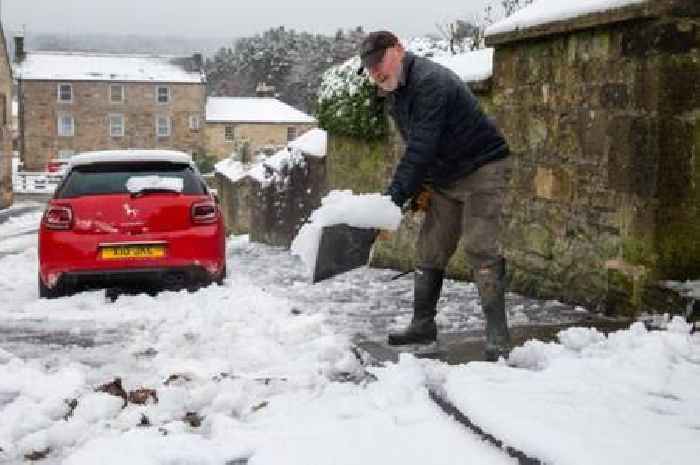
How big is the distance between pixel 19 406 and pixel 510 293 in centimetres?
430

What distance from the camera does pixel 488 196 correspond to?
182 inches

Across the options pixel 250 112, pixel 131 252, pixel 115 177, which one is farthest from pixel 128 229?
pixel 250 112

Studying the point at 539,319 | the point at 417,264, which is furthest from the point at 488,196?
the point at 539,319

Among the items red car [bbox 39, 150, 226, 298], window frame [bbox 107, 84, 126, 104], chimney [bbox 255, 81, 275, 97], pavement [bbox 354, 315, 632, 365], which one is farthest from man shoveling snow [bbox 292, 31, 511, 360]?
chimney [bbox 255, 81, 275, 97]

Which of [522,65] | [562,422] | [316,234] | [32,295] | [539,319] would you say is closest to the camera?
[562,422]

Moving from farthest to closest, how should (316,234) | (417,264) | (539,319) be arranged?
(539,319)
(417,264)
(316,234)

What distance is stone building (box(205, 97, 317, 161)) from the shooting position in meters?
63.3

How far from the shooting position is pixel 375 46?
14.7 ft

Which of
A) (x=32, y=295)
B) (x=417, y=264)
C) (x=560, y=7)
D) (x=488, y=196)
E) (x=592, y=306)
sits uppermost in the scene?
(x=560, y=7)

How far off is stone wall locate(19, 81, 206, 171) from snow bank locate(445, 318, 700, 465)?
58.8 metres

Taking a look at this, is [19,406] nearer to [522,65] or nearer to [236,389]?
[236,389]

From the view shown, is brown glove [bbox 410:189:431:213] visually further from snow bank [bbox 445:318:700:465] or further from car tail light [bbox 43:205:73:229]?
car tail light [bbox 43:205:73:229]

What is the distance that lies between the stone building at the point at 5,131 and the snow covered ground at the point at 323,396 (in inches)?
1294

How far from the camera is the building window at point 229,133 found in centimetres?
6347
